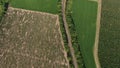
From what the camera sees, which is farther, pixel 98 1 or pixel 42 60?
pixel 98 1

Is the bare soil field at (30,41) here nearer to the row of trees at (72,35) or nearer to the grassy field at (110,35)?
the row of trees at (72,35)

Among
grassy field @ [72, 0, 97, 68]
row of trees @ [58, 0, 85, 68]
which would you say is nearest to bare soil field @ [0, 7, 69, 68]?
row of trees @ [58, 0, 85, 68]

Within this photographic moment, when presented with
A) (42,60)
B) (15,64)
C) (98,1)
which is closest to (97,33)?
(98,1)

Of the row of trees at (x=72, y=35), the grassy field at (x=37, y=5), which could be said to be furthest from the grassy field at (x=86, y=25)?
the grassy field at (x=37, y=5)

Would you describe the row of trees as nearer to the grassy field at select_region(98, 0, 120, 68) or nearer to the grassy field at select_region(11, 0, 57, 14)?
the grassy field at select_region(11, 0, 57, 14)

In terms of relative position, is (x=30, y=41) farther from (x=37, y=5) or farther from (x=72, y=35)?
(x=37, y=5)

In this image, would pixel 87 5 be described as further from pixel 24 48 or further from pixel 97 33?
pixel 24 48
